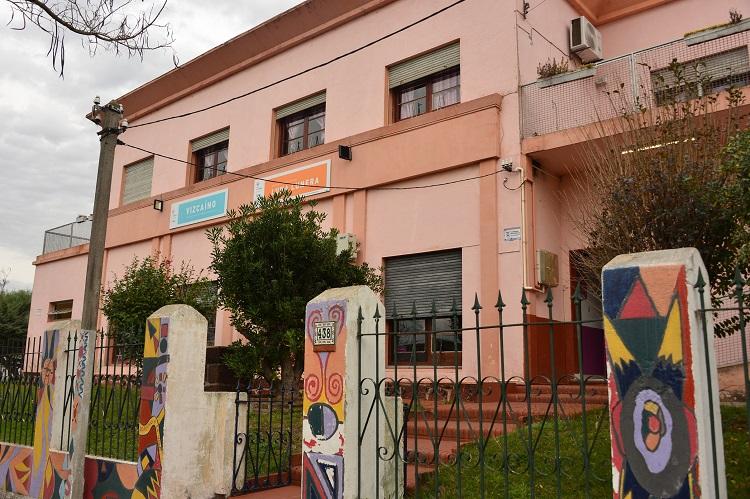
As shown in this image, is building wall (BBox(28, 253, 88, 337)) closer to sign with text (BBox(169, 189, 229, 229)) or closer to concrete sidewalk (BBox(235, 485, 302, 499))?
sign with text (BBox(169, 189, 229, 229))

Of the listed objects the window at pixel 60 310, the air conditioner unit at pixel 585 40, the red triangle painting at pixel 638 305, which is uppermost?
the air conditioner unit at pixel 585 40

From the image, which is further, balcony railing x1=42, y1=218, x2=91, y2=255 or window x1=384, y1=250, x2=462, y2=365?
balcony railing x1=42, y1=218, x2=91, y2=255

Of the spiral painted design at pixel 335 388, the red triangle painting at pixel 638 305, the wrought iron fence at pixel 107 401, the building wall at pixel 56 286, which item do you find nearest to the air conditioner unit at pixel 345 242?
the wrought iron fence at pixel 107 401

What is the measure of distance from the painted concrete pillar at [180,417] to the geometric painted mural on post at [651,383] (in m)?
4.27

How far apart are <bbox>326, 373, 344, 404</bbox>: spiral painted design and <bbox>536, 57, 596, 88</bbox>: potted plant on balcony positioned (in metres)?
7.38

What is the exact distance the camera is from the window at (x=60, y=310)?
20445 millimetres

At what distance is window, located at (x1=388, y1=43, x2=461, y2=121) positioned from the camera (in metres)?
12.2

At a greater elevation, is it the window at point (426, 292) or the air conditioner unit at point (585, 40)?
the air conditioner unit at point (585, 40)

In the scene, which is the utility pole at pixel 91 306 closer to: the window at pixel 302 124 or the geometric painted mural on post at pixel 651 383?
the geometric painted mural on post at pixel 651 383

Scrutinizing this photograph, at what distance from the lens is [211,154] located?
17125mm

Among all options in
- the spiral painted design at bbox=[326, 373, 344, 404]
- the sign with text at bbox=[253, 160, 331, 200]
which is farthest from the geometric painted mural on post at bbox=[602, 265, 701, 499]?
the sign with text at bbox=[253, 160, 331, 200]

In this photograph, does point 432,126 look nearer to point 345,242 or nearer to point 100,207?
point 345,242

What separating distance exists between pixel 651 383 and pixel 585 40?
33.1ft

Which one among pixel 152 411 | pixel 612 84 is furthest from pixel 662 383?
pixel 612 84
